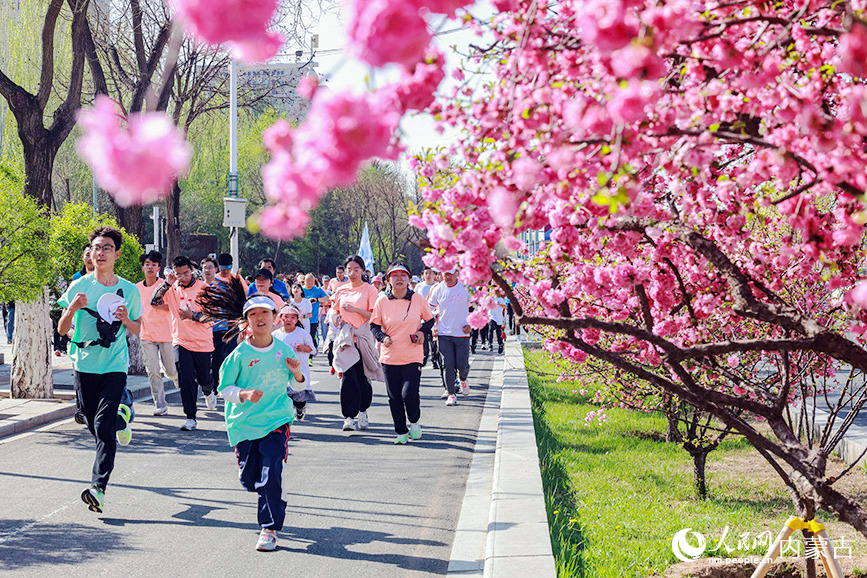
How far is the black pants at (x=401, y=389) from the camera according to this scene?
9.52m

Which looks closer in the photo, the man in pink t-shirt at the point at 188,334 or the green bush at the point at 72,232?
the man in pink t-shirt at the point at 188,334

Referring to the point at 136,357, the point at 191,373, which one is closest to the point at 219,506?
the point at 191,373

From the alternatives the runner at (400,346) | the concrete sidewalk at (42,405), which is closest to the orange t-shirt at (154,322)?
the concrete sidewalk at (42,405)

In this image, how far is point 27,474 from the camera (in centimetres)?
775

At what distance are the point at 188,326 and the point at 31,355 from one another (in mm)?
2820

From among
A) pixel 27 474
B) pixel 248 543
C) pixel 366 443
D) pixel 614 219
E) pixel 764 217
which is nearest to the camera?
pixel 614 219

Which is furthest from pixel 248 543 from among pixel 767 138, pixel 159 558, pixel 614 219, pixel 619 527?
pixel 767 138

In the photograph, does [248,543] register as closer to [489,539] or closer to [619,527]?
[489,539]

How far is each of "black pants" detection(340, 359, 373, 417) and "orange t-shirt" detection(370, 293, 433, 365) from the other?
20.0 inches

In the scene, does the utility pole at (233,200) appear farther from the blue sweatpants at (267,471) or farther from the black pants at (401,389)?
the blue sweatpants at (267,471)

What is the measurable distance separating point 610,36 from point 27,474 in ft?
24.4

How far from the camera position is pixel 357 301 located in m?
10.2

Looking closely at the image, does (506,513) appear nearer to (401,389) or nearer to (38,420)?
(401,389)

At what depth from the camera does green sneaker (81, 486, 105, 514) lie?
630 cm
